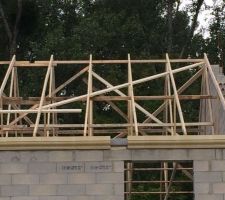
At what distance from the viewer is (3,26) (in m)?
31.0

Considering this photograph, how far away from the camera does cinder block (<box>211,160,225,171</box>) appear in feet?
34.7

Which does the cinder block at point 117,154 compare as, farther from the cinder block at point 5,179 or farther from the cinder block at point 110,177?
the cinder block at point 5,179

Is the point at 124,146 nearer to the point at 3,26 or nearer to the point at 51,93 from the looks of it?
the point at 51,93

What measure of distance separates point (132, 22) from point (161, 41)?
2.28 meters

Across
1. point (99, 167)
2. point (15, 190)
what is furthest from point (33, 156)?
point (99, 167)

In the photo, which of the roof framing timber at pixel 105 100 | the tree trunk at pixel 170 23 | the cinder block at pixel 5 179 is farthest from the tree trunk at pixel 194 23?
the cinder block at pixel 5 179

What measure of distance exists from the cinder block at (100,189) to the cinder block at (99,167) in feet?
0.82

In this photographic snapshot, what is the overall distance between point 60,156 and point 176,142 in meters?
1.97

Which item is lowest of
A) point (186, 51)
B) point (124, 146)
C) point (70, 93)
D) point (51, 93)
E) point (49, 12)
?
point (124, 146)

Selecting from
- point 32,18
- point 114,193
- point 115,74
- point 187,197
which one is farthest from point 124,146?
point 32,18

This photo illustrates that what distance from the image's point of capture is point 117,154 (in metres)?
10.6

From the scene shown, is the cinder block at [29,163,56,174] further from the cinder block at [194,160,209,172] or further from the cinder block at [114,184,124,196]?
the cinder block at [194,160,209,172]

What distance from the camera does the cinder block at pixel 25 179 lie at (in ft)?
34.6

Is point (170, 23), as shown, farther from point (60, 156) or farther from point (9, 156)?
point (9, 156)
